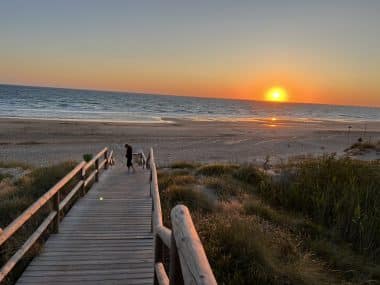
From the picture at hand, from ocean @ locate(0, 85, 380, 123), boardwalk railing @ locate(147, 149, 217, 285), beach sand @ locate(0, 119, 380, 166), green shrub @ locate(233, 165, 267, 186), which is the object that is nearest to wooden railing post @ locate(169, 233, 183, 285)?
boardwalk railing @ locate(147, 149, 217, 285)

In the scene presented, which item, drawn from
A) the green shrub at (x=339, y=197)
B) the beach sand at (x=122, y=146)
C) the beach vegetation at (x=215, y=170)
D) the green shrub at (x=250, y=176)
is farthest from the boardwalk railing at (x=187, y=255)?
the beach sand at (x=122, y=146)

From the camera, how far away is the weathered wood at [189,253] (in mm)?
1682

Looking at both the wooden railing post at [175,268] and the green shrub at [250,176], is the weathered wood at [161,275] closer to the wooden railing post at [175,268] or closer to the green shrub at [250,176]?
the wooden railing post at [175,268]

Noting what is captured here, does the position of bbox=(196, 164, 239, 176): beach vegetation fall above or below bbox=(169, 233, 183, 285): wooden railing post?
below

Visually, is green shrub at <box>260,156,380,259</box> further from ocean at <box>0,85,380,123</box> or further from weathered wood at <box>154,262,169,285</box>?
ocean at <box>0,85,380,123</box>

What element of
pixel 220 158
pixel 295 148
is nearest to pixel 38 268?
pixel 220 158

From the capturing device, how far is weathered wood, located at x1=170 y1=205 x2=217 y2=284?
1682 mm

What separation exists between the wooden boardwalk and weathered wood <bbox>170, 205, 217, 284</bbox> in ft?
8.84

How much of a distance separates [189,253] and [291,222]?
6432 mm

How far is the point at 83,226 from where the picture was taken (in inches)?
265

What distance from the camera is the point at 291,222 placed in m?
7.81

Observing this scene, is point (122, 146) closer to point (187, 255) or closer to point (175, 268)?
point (175, 268)

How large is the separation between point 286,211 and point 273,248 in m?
3.04

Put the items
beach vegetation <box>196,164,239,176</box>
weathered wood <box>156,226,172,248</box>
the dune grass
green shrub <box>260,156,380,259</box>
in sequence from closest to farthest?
weathered wood <box>156,226,172,248</box>
the dune grass
green shrub <box>260,156,380,259</box>
beach vegetation <box>196,164,239,176</box>
